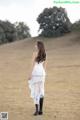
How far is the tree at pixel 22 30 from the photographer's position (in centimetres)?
7156

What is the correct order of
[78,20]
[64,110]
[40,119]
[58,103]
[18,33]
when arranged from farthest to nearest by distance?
[18,33] < [78,20] < [58,103] < [64,110] < [40,119]

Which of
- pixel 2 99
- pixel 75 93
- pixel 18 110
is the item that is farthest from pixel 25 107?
pixel 75 93

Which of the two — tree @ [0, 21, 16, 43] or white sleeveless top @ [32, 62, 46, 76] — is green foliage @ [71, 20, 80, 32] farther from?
white sleeveless top @ [32, 62, 46, 76]

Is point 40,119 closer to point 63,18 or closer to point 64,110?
point 64,110

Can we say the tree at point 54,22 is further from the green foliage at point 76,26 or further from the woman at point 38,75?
the woman at point 38,75

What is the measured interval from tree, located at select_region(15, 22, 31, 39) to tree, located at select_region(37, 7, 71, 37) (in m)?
7.06

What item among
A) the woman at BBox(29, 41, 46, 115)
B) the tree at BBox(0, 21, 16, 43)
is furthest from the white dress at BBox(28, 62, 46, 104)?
the tree at BBox(0, 21, 16, 43)

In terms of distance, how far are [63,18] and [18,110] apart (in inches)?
1987

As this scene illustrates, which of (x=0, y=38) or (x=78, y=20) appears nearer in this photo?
(x=78, y=20)

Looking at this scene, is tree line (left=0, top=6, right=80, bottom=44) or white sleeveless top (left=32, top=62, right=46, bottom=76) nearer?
white sleeveless top (left=32, top=62, right=46, bottom=76)

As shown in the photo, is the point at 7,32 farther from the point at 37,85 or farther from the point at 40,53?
the point at 37,85

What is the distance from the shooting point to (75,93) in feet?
56.7

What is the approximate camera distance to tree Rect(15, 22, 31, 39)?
71.6 metres

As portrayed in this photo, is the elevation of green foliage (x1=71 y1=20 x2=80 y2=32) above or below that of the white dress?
below
